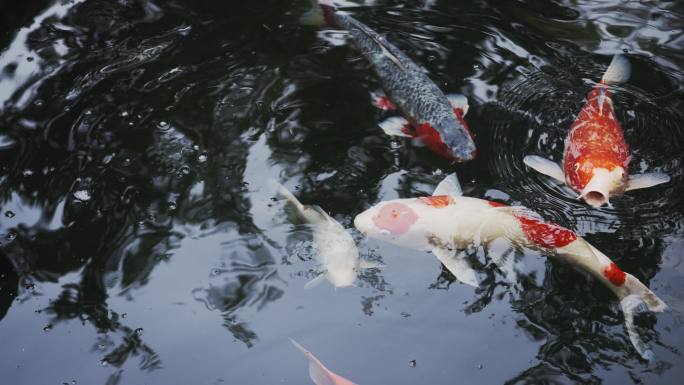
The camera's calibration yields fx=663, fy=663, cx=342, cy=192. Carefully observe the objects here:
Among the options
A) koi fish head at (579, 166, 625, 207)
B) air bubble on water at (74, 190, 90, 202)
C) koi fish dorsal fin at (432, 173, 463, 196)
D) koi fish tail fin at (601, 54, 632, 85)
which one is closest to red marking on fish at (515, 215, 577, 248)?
koi fish head at (579, 166, 625, 207)

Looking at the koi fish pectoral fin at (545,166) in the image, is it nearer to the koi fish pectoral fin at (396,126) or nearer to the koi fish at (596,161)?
the koi fish at (596,161)

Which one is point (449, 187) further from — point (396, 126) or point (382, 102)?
point (382, 102)

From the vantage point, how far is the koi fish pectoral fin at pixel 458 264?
118 inches

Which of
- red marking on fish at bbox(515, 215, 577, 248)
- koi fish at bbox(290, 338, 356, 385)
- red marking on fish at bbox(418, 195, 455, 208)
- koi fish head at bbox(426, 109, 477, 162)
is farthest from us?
koi fish head at bbox(426, 109, 477, 162)

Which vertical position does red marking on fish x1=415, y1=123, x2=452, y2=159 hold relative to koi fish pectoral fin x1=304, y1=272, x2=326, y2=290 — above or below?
above

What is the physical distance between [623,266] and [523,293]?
1.60 ft

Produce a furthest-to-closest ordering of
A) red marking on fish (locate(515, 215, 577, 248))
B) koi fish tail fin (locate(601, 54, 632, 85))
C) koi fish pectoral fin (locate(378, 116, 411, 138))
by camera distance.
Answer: koi fish tail fin (locate(601, 54, 632, 85))
koi fish pectoral fin (locate(378, 116, 411, 138))
red marking on fish (locate(515, 215, 577, 248))

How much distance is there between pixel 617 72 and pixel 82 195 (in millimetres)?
3034

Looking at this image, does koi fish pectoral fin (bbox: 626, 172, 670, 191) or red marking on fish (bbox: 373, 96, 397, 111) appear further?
red marking on fish (bbox: 373, 96, 397, 111)

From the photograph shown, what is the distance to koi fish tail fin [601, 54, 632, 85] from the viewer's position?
3783 mm

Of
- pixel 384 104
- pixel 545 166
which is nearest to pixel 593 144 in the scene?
pixel 545 166

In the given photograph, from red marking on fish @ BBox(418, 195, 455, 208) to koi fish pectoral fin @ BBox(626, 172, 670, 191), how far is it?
87 cm

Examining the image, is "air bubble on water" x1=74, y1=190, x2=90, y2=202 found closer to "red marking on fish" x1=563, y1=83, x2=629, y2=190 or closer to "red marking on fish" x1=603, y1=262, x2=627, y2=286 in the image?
"red marking on fish" x1=563, y1=83, x2=629, y2=190

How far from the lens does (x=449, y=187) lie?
10.7 feet
